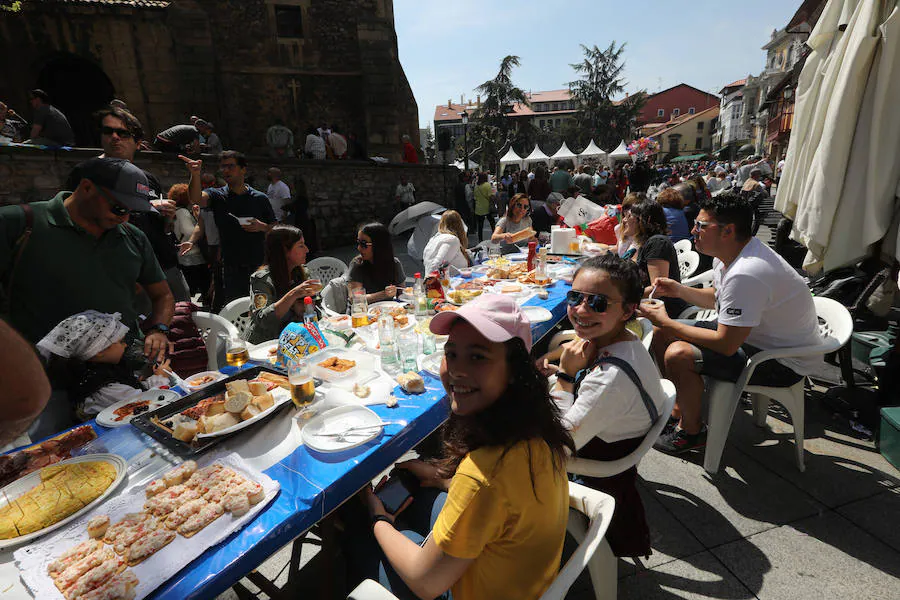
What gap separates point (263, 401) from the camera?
72.1 inches

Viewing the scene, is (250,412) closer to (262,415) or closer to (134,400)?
(262,415)

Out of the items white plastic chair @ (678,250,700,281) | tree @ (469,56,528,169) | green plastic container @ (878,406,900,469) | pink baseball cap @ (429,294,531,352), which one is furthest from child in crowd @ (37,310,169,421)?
tree @ (469,56,528,169)

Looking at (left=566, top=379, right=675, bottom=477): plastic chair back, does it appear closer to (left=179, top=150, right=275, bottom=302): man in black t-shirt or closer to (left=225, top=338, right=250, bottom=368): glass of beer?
(left=225, top=338, right=250, bottom=368): glass of beer

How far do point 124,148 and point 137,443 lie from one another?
3.33m

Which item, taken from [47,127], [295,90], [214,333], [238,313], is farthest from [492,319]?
[295,90]

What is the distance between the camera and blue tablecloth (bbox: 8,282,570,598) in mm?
1138

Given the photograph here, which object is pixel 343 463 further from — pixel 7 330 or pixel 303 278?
pixel 303 278

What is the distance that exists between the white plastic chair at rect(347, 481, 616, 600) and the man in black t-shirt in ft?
13.5

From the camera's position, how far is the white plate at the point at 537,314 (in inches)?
121

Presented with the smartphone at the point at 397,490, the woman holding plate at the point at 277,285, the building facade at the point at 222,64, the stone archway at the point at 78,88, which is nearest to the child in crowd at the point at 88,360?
the woman holding plate at the point at 277,285

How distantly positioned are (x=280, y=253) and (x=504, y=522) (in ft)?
8.79

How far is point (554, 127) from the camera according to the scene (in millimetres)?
58625

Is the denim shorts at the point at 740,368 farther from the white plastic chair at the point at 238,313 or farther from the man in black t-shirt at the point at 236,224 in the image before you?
the man in black t-shirt at the point at 236,224

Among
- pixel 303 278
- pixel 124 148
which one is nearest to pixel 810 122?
pixel 303 278
